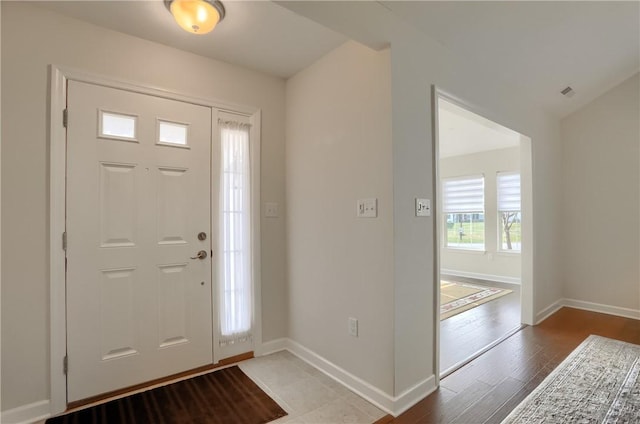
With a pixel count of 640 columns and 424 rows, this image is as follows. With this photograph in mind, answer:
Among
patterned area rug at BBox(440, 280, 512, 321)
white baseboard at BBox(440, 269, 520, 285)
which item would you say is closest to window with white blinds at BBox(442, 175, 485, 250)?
white baseboard at BBox(440, 269, 520, 285)

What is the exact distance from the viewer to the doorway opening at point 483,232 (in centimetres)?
346

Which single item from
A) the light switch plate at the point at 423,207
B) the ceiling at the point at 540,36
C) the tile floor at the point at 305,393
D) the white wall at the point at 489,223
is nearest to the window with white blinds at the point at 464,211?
the white wall at the point at 489,223

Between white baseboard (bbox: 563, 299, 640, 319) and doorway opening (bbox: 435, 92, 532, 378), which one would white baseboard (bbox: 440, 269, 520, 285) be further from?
white baseboard (bbox: 563, 299, 640, 319)

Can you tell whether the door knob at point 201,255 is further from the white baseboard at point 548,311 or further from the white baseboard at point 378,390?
the white baseboard at point 548,311

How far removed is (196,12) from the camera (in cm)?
181

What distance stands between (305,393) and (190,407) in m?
0.75

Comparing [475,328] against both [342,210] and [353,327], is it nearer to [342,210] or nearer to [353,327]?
[353,327]

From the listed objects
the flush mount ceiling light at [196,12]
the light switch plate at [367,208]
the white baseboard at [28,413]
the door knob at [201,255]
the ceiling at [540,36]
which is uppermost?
the ceiling at [540,36]

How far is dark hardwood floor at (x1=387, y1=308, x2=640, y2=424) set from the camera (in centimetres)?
190

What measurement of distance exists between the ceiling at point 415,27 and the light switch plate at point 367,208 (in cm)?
100

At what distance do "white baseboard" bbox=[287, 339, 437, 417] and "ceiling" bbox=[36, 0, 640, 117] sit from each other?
2.24 meters

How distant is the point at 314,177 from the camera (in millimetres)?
2590

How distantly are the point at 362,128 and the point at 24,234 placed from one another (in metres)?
2.24

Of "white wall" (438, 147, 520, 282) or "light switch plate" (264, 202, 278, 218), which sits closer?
"light switch plate" (264, 202, 278, 218)
